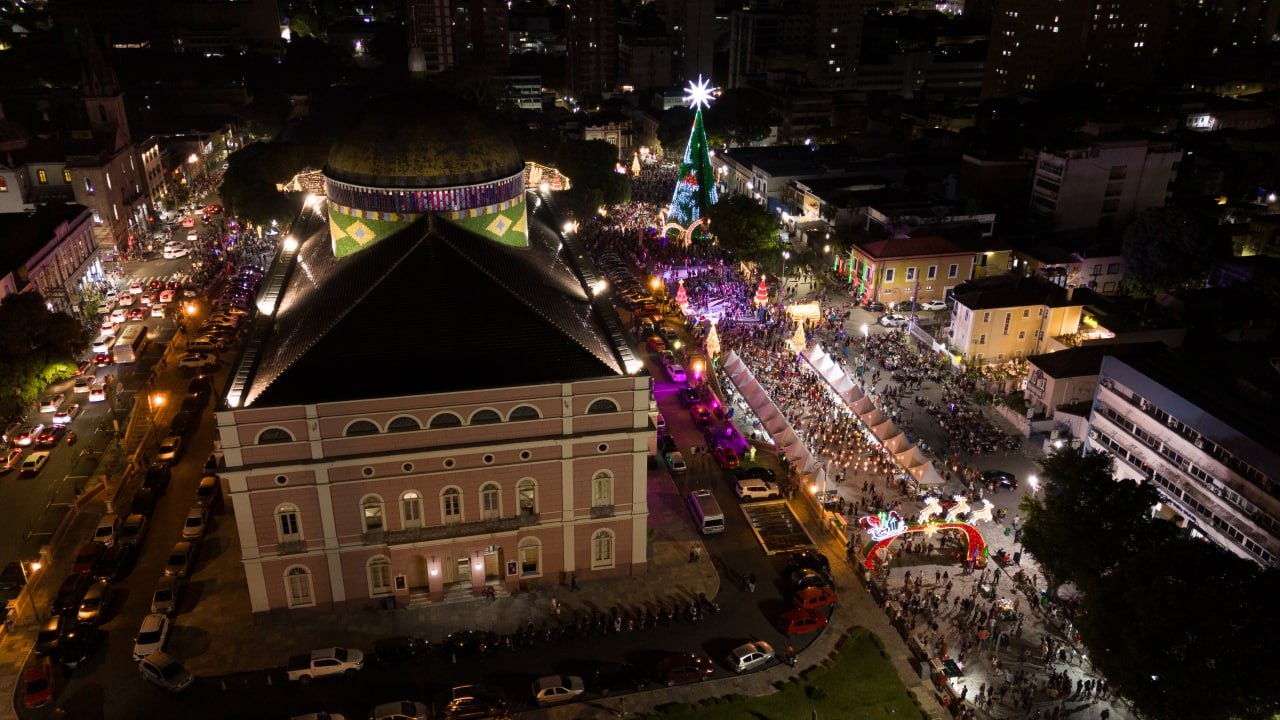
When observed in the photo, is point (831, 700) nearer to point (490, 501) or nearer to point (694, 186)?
point (490, 501)

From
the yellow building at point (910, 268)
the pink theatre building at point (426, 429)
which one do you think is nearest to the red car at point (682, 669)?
the pink theatre building at point (426, 429)

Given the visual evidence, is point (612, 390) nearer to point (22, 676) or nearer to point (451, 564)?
point (451, 564)

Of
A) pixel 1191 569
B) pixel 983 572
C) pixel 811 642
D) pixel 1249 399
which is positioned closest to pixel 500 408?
pixel 811 642

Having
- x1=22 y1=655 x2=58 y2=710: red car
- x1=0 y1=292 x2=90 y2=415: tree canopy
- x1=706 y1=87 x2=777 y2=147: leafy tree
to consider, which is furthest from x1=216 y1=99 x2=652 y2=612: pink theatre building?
x1=706 y1=87 x2=777 y2=147: leafy tree

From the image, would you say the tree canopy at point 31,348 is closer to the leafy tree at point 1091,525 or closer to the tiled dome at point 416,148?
the tiled dome at point 416,148

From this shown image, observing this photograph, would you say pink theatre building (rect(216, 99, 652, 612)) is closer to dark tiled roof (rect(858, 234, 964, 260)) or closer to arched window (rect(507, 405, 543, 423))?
arched window (rect(507, 405, 543, 423))
